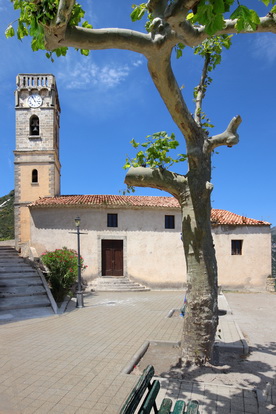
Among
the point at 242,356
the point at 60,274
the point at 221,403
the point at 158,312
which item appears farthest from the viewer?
the point at 60,274

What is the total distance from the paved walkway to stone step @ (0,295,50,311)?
102 cm

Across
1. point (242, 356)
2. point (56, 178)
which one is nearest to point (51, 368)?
point (242, 356)

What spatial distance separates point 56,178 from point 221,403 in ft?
65.9

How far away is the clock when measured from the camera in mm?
22156

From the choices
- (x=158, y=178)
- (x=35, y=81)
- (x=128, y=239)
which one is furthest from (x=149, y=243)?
(x=35, y=81)

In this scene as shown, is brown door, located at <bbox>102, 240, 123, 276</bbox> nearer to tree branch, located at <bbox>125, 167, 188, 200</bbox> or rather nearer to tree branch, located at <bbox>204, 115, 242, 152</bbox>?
tree branch, located at <bbox>125, 167, 188, 200</bbox>

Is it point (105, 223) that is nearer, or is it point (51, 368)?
point (51, 368)

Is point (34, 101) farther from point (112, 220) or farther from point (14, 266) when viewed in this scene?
point (14, 266)

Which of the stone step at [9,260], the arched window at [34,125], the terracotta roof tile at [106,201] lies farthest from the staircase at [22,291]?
the arched window at [34,125]

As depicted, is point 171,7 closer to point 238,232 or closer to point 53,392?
point 53,392

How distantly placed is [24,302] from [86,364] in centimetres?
632

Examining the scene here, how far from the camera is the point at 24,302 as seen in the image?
36.7ft

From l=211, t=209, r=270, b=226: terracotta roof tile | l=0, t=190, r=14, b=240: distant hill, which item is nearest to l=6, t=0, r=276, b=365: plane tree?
l=211, t=209, r=270, b=226: terracotta roof tile

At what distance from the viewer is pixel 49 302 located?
11.4m
